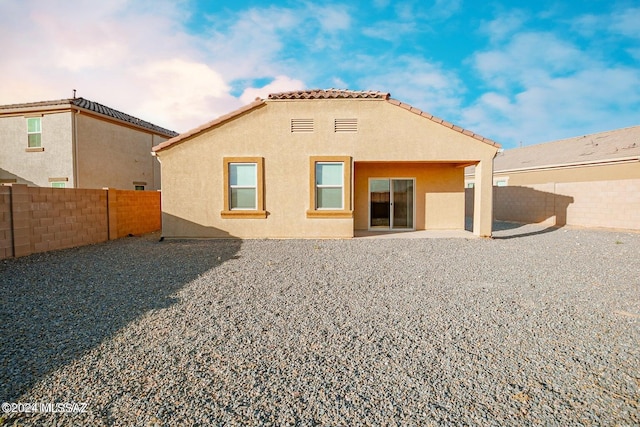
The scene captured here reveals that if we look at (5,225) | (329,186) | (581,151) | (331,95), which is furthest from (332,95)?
(581,151)

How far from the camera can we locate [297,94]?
10.9m

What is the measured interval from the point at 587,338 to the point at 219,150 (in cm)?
1064

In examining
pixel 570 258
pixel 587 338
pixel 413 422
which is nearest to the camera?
pixel 413 422

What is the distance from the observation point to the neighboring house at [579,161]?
14.6m

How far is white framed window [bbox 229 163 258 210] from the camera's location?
36.1 feet

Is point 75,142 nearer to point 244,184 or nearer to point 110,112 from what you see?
point 110,112

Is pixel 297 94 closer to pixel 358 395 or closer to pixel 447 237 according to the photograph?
pixel 447 237

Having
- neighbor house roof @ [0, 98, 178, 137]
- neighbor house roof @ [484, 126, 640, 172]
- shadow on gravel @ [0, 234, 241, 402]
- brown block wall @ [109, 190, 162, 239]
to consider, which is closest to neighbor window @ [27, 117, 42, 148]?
neighbor house roof @ [0, 98, 178, 137]

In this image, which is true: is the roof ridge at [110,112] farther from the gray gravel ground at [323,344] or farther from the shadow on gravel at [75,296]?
the gray gravel ground at [323,344]

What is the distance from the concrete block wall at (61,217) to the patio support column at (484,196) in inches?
526

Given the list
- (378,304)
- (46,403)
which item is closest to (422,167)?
(378,304)

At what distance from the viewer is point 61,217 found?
30.3 ft

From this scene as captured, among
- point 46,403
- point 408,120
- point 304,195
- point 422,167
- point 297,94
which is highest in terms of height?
point 297,94

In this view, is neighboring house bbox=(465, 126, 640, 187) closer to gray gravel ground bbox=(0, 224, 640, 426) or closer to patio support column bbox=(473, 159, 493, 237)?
patio support column bbox=(473, 159, 493, 237)
